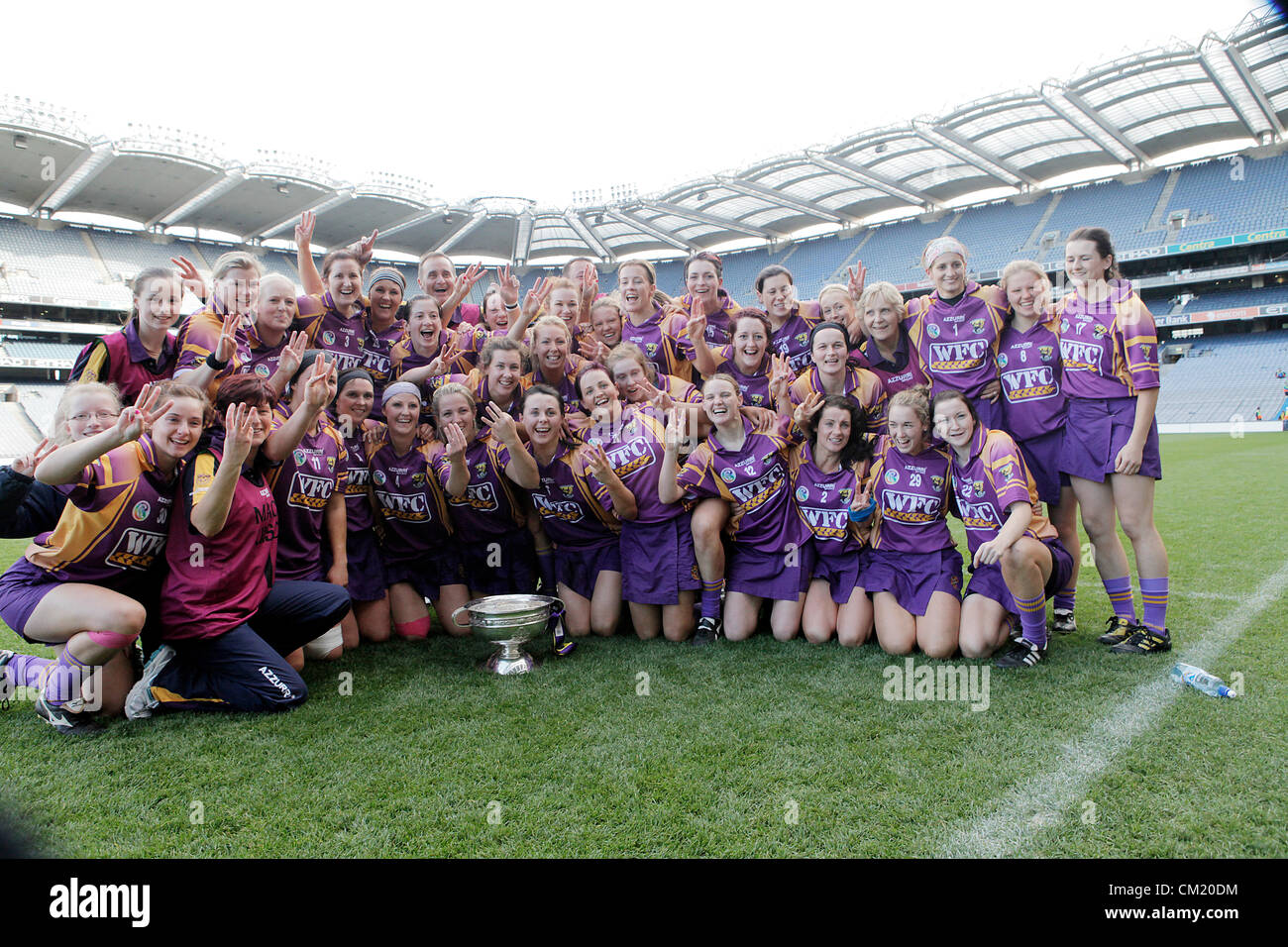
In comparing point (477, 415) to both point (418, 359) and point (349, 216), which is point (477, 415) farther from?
point (349, 216)

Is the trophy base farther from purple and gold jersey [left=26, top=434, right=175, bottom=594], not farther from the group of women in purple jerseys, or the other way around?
purple and gold jersey [left=26, top=434, right=175, bottom=594]

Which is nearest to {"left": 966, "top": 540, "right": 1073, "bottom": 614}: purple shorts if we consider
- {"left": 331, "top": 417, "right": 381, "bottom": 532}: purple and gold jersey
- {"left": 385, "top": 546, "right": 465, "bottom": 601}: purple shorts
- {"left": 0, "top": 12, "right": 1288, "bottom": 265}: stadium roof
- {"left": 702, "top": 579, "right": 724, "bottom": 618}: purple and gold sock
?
→ {"left": 702, "top": 579, "right": 724, "bottom": 618}: purple and gold sock

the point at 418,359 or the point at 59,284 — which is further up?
the point at 59,284

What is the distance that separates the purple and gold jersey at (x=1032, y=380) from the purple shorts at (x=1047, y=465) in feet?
0.16

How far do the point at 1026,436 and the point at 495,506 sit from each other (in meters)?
3.06

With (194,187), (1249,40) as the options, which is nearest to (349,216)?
(194,187)

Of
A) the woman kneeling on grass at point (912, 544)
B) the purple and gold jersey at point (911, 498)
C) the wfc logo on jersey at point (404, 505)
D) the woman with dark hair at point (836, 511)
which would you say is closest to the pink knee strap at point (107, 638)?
the wfc logo on jersey at point (404, 505)

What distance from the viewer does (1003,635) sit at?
11.8 ft

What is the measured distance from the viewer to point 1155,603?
3523 millimetres

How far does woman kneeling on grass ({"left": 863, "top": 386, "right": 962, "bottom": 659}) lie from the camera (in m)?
3.63

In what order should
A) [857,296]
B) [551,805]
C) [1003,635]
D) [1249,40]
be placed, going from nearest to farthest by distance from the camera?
[551,805]
[1003,635]
[857,296]
[1249,40]

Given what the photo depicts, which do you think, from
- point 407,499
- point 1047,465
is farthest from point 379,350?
point 1047,465

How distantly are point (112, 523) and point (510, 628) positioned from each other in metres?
1.75

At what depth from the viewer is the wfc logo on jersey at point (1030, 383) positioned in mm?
3848
